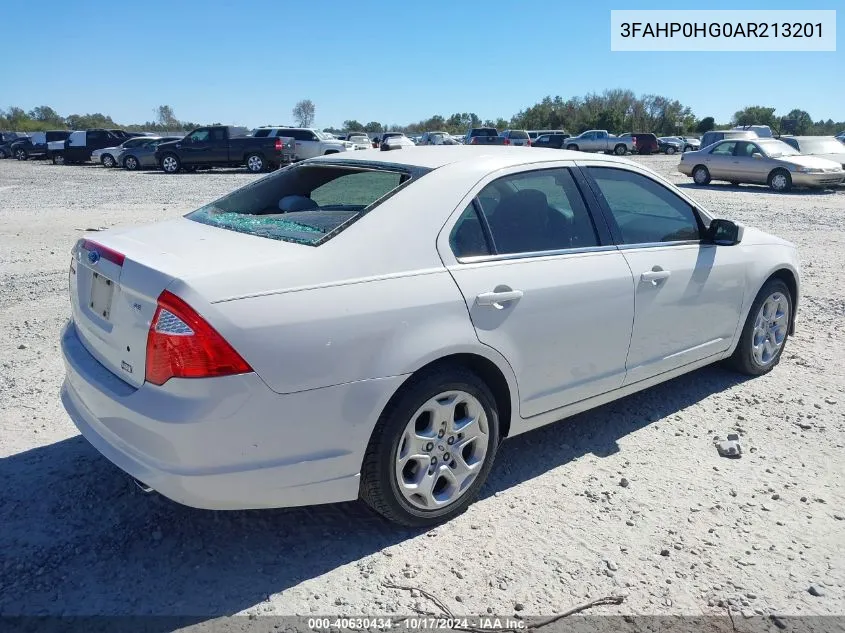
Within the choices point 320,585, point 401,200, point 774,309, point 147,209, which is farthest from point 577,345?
point 147,209

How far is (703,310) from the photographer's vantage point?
166 inches

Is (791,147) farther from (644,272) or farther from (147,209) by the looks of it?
(644,272)

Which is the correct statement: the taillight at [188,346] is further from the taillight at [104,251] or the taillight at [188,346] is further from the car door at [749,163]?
the car door at [749,163]

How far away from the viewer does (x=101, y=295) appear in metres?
2.92

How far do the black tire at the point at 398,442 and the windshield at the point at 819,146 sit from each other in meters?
23.0

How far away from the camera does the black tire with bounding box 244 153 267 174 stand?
26.9 meters

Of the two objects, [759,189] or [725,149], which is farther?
[725,149]

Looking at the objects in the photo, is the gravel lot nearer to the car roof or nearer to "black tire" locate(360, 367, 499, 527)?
"black tire" locate(360, 367, 499, 527)

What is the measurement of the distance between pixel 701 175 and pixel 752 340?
1878cm

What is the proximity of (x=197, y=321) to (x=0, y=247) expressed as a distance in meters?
8.37

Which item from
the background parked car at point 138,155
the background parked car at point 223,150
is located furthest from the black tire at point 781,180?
the background parked car at point 138,155

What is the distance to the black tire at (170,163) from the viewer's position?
27.4 m

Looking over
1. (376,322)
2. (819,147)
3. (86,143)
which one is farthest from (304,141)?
(376,322)

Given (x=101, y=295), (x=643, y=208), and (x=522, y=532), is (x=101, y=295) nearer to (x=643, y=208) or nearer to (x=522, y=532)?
(x=522, y=532)
